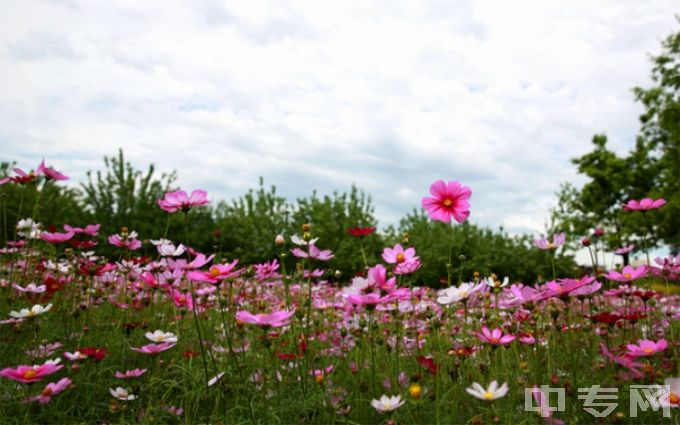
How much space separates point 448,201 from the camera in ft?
7.24

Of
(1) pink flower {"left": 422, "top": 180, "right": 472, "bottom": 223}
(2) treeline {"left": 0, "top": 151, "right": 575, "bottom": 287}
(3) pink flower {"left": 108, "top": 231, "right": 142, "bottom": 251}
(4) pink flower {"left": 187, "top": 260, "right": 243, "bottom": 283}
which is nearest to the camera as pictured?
(4) pink flower {"left": 187, "top": 260, "right": 243, "bottom": 283}

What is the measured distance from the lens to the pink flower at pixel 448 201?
216 cm

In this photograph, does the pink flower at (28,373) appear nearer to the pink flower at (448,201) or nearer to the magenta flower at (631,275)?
the pink flower at (448,201)

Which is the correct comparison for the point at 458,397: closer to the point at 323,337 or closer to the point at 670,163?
the point at 323,337

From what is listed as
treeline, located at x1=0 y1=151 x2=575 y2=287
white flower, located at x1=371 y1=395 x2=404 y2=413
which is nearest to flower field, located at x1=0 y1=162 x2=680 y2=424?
white flower, located at x1=371 y1=395 x2=404 y2=413

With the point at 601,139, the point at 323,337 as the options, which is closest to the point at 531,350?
the point at 323,337

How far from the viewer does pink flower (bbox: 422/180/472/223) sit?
2156 millimetres

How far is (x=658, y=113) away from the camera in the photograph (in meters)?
20.4

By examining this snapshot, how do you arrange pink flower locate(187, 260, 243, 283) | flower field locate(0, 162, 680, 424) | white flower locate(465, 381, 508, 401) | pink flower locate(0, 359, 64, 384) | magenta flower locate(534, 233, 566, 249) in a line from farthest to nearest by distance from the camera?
1. magenta flower locate(534, 233, 566, 249)
2. flower field locate(0, 162, 680, 424)
3. pink flower locate(0, 359, 64, 384)
4. pink flower locate(187, 260, 243, 283)
5. white flower locate(465, 381, 508, 401)

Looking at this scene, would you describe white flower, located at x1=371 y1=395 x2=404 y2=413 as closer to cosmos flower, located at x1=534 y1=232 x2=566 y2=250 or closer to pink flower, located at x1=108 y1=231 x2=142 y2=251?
cosmos flower, located at x1=534 y1=232 x2=566 y2=250

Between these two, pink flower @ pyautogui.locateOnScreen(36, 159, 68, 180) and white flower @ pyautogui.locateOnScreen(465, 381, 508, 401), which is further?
pink flower @ pyautogui.locateOnScreen(36, 159, 68, 180)

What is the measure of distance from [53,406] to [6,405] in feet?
0.61

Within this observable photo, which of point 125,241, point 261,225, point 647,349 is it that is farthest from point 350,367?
point 261,225

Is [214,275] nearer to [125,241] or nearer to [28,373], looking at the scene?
[28,373]
